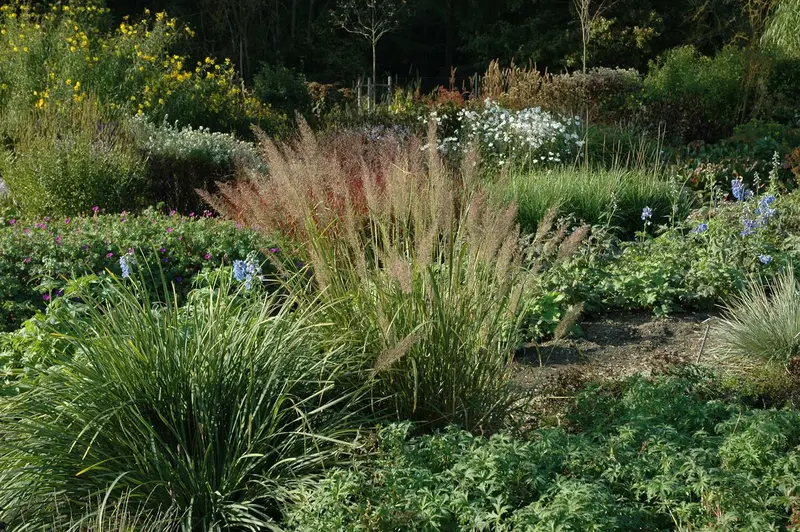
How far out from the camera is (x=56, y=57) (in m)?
12.9

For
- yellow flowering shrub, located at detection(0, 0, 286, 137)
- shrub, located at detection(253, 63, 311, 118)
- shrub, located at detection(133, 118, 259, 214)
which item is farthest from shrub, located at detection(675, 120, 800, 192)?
shrub, located at detection(253, 63, 311, 118)

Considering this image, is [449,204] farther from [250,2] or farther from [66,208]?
[250,2]

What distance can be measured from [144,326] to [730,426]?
2253mm

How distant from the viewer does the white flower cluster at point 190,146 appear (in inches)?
378

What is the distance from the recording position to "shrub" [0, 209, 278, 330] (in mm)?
5672

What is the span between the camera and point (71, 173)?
27.6 ft

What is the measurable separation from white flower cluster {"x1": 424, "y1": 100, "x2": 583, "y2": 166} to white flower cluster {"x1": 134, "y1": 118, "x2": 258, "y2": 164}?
227 centimetres

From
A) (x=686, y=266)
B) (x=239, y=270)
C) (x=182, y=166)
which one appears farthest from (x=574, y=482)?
(x=182, y=166)

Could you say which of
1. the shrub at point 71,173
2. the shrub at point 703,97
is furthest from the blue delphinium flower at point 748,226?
the shrub at point 703,97

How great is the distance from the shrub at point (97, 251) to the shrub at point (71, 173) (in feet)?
6.67

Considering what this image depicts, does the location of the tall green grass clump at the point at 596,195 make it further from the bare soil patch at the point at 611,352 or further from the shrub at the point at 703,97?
the shrub at the point at 703,97

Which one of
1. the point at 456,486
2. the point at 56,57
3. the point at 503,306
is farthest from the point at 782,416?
the point at 56,57

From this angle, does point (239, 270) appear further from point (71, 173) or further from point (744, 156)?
point (744, 156)

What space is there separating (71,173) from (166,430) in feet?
18.6
